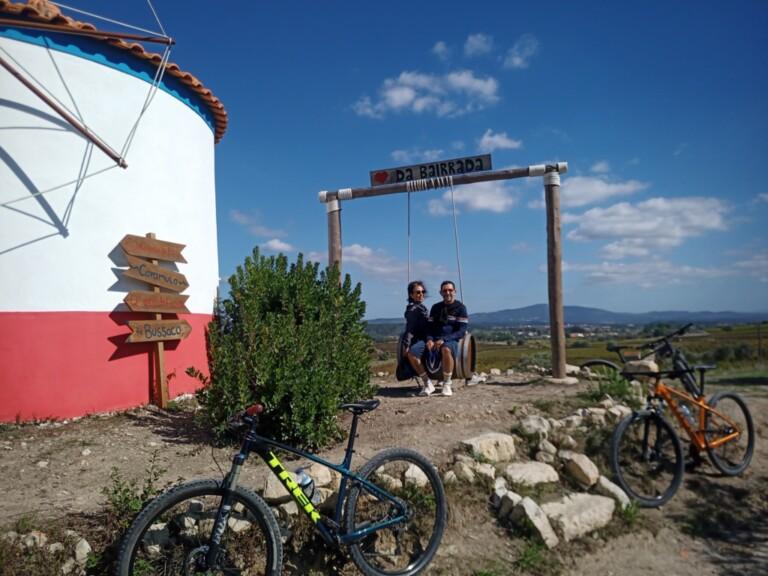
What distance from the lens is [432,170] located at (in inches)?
311

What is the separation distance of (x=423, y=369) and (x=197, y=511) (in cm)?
414

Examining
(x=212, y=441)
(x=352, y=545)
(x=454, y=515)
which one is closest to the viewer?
(x=352, y=545)

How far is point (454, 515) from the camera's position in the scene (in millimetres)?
4012

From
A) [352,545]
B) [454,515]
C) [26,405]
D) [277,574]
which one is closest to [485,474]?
[454,515]

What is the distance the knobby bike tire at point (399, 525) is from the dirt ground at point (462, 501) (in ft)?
0.65

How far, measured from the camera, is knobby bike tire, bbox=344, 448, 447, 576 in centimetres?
335

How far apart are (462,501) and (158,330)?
461 cm

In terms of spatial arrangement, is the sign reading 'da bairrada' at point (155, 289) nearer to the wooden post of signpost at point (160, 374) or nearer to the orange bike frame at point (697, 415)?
the wooden post of signpost at point (160, 374)

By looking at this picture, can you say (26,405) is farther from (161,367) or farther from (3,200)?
(3,200)

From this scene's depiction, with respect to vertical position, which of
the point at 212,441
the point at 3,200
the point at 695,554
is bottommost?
the point at 695,554

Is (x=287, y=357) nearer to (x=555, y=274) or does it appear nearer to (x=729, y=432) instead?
(x=555, y=274)

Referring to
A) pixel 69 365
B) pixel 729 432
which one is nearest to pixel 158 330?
pixel 69 365

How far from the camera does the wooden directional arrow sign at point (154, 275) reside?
21.4 feet

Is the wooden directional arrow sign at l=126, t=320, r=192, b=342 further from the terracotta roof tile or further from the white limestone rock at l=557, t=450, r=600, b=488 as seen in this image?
the white limestone rock at l=557, t=450, r=600, b=488
